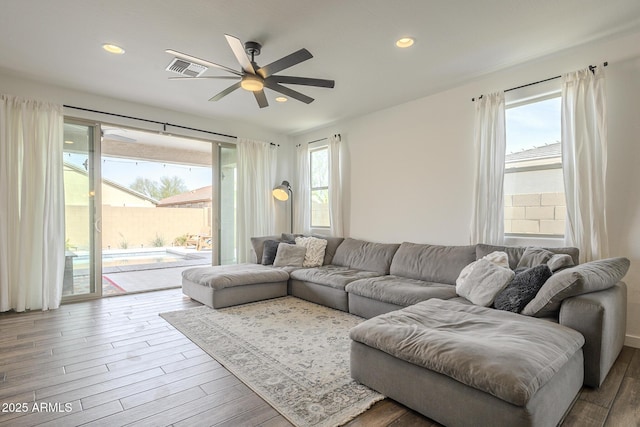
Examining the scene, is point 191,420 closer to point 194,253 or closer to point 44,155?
point 44,155

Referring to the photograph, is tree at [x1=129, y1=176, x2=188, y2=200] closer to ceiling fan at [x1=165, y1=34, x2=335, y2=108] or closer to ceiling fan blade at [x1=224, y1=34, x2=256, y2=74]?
ceiling fan at [x1=165, y1=34, x2=335, y2=108]

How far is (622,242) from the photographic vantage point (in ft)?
9.05

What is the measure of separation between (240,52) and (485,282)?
266 centimetres

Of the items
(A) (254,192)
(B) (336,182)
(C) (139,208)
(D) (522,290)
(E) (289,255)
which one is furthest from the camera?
(C) (139,208)

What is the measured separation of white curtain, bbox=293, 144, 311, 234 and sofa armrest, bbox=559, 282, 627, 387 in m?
4.21

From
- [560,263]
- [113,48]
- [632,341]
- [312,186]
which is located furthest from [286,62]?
[632,341]

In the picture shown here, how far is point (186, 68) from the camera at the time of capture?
326cm

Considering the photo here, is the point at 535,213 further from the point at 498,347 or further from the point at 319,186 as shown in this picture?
the point at 319,186

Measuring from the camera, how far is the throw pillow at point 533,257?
2797 mm

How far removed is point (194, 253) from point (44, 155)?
5.19 metres

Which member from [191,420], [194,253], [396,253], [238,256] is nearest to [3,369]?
[191,420]

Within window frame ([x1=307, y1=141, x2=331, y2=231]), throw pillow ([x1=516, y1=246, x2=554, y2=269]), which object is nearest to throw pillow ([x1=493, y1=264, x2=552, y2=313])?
throw pillow ([x1=516, y1=246, x2=554, y2=269])

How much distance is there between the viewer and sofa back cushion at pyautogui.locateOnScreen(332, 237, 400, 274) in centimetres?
420

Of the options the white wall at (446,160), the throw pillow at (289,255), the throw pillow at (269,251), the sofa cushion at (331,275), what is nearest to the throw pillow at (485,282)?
the white wall at (446,160)
